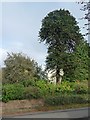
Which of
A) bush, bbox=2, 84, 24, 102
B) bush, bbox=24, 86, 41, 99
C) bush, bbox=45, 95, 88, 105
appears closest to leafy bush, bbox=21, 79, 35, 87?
bush, bbox=24, 86, 41, 99

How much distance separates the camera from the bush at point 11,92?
1584 cm

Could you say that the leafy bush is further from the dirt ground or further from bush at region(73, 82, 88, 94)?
bush at region(73, 82, 88, 94)

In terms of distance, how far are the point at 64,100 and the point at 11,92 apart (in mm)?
3317

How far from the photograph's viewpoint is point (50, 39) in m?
25.0

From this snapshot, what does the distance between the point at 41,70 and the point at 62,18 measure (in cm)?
553

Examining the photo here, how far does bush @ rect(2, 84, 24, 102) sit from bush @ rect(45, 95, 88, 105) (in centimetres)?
166

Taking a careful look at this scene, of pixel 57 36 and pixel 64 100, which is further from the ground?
pixel 57 36

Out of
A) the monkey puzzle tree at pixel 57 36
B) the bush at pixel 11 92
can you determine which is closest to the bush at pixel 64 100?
the bush at pixel 11 92

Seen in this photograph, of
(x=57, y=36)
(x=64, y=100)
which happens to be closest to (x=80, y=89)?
(x=64, y=100)

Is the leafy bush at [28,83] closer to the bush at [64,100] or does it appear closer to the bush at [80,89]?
the bush at [64,100]

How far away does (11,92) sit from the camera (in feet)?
54.4

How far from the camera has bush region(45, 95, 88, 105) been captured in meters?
16.8

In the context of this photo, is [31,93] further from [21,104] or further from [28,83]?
[28,83]

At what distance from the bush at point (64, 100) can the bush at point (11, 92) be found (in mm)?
1660
